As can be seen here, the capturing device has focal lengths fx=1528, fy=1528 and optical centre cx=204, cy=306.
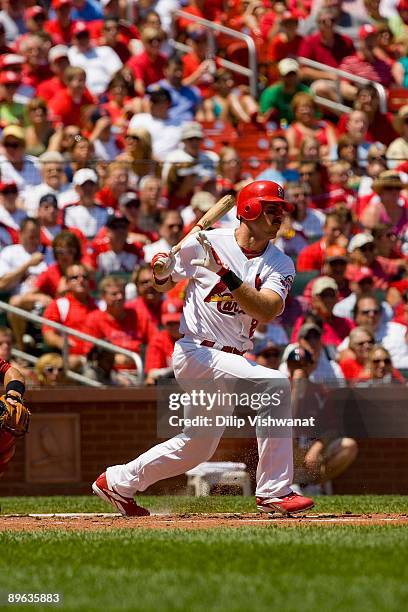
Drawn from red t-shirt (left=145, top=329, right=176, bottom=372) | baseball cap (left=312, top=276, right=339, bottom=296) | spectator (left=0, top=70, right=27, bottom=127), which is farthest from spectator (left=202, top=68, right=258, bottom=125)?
red t-shirt (left=145, top=329, right=176, bottom=372)

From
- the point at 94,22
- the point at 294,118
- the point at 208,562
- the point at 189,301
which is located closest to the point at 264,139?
the point at 294,118

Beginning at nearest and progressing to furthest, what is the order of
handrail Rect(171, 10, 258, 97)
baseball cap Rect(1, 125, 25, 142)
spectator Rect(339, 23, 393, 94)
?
→ baseball cap Rect(1, 125, 25, 142) < handrail Rect(171, 10, 258, 97) < spectator Rect(339, 23, 393, 94)

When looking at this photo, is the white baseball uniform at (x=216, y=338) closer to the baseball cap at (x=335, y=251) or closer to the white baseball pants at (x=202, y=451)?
the white baseball pants at (x=202, y=451)

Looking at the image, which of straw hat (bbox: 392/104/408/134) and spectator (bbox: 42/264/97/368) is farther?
straw hat (bbox: 392/104/408/134)

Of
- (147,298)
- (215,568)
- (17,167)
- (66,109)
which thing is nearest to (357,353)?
(147,298)

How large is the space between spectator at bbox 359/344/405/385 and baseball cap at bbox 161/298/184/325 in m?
1.76

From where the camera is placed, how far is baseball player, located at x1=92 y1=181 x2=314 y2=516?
29.0 feet

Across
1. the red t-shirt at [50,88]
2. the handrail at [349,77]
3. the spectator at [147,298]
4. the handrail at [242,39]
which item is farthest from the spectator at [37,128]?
the handrail at [349,77]

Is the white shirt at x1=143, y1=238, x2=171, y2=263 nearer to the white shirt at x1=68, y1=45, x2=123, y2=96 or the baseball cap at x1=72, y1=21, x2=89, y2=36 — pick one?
the white shirt at x1=68, y1=45, x2=123, y2=96

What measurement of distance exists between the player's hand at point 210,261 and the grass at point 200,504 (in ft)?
7.58

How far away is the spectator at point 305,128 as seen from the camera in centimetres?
1658

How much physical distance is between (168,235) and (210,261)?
20.6 feet

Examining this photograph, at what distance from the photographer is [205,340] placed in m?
9.00

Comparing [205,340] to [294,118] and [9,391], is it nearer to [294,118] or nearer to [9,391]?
[9,391]
